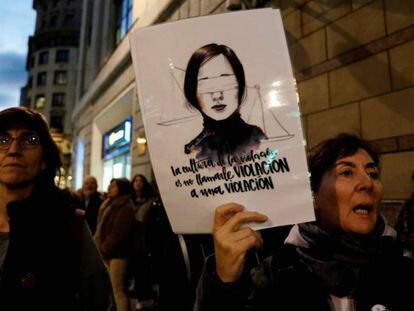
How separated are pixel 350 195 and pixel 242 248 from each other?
0.68 m

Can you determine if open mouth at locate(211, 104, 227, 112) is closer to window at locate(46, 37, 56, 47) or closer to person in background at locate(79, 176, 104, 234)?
person in background at locate(79, 176, 104, 234)

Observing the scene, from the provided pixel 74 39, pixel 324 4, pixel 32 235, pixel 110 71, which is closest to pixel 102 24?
pixel 110 71

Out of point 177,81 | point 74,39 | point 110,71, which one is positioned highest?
point 74,39

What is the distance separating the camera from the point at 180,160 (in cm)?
134

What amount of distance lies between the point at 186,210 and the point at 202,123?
0.33 metres

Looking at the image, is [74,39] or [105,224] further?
[74,39]

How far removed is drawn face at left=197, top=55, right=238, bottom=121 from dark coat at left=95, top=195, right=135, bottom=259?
12.9 ft

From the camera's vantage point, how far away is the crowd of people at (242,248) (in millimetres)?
1239

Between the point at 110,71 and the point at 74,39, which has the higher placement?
the point at 74,39

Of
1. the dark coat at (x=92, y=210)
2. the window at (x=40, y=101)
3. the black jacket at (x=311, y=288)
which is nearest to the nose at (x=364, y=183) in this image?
the black jacket at (x=311, y=288)

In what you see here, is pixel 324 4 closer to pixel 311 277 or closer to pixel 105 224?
pixel 105 224

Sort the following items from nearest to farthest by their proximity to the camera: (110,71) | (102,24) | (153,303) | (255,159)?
(255,159) < (153,303) < (110,71) < (102,24)

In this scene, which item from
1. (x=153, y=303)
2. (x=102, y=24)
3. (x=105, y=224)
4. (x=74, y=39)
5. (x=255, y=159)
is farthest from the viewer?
(x=74, y=39)

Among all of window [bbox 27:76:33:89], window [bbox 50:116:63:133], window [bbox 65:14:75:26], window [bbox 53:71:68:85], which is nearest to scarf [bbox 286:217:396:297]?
window [bbox 50:116:63:133]
